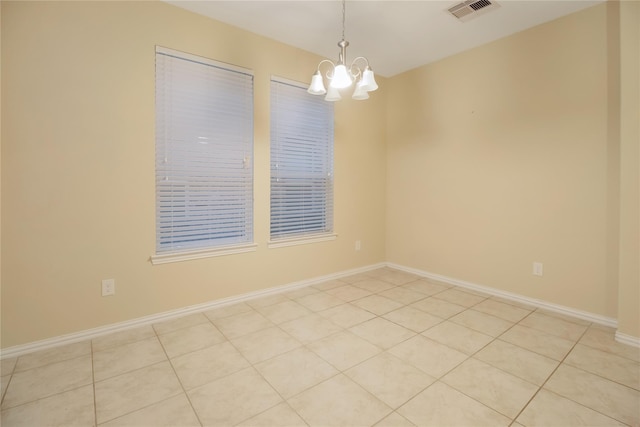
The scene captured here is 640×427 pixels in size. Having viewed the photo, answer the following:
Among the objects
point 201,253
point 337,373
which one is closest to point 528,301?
point 337,373

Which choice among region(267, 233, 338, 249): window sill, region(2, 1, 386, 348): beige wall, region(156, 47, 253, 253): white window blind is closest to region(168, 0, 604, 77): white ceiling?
region(2, 1, 386, 348): beige wall

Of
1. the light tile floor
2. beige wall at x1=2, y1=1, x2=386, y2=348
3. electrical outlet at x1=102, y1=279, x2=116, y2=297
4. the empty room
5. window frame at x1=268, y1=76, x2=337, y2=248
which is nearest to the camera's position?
the light tile floor

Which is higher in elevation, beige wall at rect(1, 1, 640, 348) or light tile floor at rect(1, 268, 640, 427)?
beige wall at rect(1, 1, 640, 348)

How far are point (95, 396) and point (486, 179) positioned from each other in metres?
3.67

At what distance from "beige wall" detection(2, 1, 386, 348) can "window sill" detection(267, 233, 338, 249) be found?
1.75 ft

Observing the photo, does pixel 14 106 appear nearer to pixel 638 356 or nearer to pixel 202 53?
pixel 202 53

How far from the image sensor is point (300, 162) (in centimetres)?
347

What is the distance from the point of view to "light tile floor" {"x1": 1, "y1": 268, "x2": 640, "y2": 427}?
1.55 m

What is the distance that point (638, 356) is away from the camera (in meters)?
2.09

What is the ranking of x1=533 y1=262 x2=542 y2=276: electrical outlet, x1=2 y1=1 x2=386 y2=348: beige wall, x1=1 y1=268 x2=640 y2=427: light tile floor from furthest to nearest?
x1=533 y1=262 x2=542 y2=276: electrical outlet, x1=2 y1=1 x2=386 y2=348: beige wall, x1=1 y1=268 x2=640 y2=427: light tile floor

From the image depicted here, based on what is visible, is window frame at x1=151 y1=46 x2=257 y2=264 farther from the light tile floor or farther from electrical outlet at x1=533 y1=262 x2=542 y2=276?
electrical outlet at x1=533 y1=262 x2=542 y2=276

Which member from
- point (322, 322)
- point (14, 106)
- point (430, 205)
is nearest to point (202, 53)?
point (14, 106)

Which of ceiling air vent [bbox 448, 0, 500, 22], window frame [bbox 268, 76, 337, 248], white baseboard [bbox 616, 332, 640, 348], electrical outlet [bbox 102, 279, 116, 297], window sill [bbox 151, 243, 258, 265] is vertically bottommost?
white baseboard [bbox 616, 332, 640, 348]

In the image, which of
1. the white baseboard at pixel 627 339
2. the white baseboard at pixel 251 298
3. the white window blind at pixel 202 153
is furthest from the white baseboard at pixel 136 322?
the white baseboard at pixel 627 339
